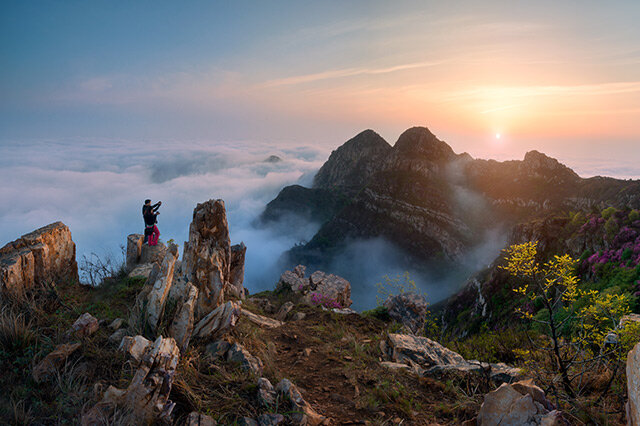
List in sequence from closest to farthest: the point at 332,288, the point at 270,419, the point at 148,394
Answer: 1. the point at 148,394
2. the point at 270,419
3. the point at 332,288

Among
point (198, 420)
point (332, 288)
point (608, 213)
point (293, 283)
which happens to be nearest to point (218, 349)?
point (198, 420)

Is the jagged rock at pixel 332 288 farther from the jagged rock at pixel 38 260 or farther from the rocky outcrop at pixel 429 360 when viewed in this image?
the jagged rock at pixel 38 260

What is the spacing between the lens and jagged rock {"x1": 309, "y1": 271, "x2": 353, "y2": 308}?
18078mm

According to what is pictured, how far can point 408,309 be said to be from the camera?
14.1 m

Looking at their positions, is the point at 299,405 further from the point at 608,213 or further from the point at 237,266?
the point at 608,213

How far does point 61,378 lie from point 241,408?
3.02 meters

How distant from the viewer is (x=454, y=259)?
6344cm

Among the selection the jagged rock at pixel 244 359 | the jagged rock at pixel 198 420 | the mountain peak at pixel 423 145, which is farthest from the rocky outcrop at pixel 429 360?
the mountain peak at pixel 423 145

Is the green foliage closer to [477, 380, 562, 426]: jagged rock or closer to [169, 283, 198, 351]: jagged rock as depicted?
[477, 380, 562, 426]: jagged rock

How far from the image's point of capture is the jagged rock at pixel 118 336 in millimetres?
6320

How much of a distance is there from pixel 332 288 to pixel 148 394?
47.5 feet

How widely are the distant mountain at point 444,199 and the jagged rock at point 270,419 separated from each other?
45.8 m

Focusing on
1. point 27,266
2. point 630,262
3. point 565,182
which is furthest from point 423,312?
point 565,182

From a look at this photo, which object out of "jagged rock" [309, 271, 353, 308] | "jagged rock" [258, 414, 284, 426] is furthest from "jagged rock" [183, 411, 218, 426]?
"jagged rock" [309, 271, 353, 308]
